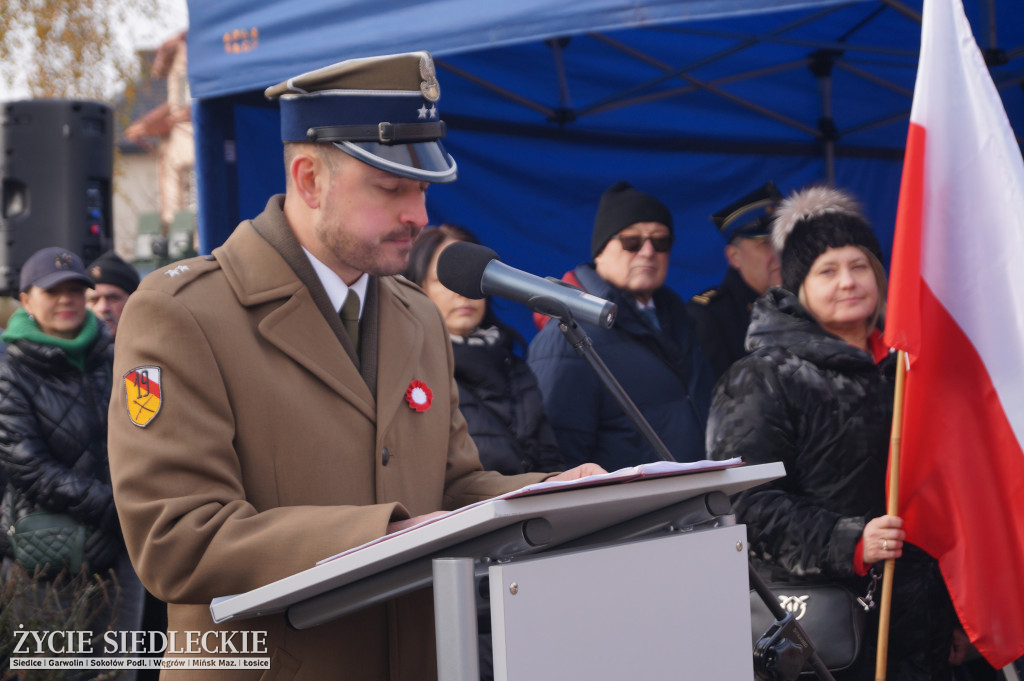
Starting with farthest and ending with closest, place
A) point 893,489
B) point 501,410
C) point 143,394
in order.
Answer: point 501,410 < point 893,489 < point 143,394

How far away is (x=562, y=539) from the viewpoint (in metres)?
1.68

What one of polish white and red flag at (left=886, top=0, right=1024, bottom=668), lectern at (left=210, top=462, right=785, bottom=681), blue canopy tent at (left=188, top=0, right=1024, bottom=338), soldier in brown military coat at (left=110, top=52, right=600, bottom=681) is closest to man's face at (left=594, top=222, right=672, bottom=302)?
blue canopy tent at (left=188, top=0, right=1024, bottom=338)

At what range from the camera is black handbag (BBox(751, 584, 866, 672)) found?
9.82 ft

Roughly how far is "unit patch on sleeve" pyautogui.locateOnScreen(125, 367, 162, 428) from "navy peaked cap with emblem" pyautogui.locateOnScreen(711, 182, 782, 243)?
4.11 metres

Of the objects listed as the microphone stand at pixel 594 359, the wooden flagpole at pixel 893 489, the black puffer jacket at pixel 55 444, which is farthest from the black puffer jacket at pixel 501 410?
the microphone stand at pixel 594 359

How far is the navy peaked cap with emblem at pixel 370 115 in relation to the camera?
2.04 m

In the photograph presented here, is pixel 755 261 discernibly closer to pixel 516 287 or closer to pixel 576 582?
pixel 516 287

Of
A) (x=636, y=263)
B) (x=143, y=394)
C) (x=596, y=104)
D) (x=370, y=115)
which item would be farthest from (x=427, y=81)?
(x=596, y=104)

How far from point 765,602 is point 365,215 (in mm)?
981

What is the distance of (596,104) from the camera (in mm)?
5891

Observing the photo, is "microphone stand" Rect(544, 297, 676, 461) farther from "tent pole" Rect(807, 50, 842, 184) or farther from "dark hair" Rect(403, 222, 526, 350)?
"tent pole" Rect(807, 50, 842, 184)

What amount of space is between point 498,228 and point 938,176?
3.07m

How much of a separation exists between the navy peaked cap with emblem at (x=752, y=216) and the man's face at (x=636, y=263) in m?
1.15

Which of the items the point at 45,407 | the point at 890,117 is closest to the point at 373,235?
the point at 45,407
